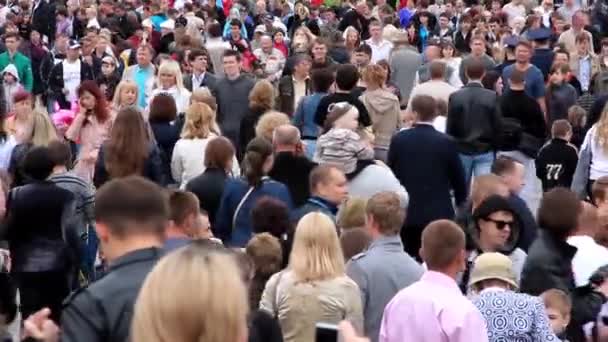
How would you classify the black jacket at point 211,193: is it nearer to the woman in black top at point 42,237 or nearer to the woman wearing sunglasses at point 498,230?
the woman in black top at point 42,237

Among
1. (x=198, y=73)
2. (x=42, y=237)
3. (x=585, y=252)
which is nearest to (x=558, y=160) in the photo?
(x=198, y=73)

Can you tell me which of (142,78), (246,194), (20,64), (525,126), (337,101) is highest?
(246,194)

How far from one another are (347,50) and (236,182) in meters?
10.5

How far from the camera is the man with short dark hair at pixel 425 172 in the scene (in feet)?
36.5

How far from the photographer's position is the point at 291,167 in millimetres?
10273

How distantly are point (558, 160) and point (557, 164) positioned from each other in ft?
0.12

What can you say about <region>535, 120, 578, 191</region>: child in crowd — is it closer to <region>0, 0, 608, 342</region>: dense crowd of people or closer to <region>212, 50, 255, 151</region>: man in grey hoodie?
<region>0, 0, 608, 342</region>: dense crowd of people

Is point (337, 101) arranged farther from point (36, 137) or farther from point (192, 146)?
point (36, 137)

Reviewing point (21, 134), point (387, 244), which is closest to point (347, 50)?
point (21, 134)

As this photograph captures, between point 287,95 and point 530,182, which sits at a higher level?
point 287,95

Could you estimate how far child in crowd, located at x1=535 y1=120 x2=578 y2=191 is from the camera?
13109 mm

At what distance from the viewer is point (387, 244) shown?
7.70m

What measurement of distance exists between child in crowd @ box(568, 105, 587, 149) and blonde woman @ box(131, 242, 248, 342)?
34.4ft

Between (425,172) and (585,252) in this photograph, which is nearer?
(585,252)
